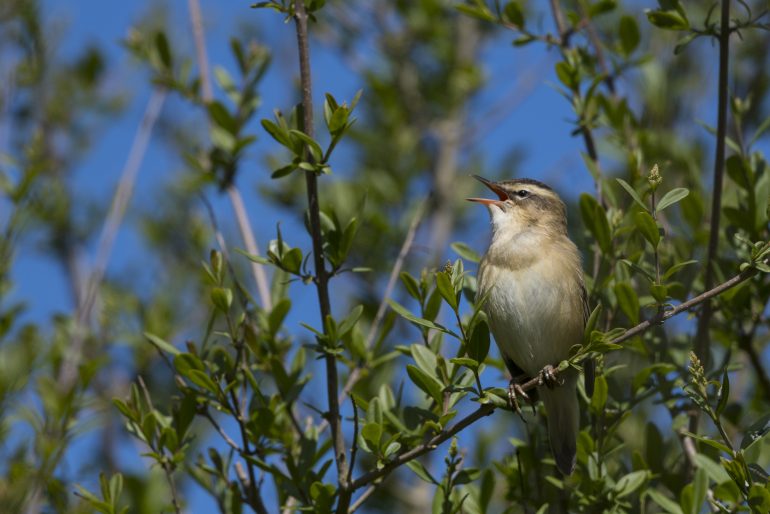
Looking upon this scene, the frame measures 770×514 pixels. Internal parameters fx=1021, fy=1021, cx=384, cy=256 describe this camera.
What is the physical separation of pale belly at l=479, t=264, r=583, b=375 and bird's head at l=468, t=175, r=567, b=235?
37 cm

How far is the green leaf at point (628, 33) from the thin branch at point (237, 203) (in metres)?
1.86

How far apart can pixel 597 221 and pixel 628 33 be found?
1.07m

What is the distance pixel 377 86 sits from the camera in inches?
282

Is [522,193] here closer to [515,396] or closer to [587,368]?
[587,368]

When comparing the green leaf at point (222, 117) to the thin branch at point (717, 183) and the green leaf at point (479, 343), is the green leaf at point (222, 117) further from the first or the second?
the thin branch at point (717, 183)

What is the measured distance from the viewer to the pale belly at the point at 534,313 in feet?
14.5

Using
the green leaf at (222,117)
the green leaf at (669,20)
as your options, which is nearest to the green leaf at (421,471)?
the green leaf at (222,117)

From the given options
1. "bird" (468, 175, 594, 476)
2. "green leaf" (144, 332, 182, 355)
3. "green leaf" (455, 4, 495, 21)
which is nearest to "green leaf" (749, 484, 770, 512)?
"bird" (468, 175, 594, 476)

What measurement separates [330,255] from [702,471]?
1.41 m

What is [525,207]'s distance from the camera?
4977mm

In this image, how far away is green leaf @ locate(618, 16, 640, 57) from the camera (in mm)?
4578

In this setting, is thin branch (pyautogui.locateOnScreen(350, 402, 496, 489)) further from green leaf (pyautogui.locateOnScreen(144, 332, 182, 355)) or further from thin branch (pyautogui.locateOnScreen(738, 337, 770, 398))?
thin branch (pyautogui.locateOnScreen(738, 337, 770, 398))

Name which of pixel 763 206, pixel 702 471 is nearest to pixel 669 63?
pixel 763 206

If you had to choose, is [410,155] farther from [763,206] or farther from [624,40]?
[763,206]
